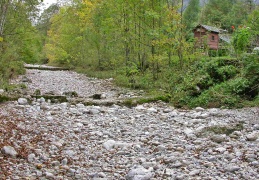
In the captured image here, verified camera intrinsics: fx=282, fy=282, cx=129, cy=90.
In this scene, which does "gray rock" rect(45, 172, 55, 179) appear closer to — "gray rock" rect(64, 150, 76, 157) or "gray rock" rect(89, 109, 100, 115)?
"gray rock" rect(64, 150, 76, 157)

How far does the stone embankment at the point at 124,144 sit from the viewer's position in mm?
3428

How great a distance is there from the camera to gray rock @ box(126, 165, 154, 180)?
3.27 metres

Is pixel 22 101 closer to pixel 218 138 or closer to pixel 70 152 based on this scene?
pixel 70 152

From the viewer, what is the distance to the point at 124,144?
14.7 feet

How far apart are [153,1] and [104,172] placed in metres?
8.57

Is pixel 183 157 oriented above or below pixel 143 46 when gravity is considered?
below

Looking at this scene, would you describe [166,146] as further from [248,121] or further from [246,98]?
[246,98]

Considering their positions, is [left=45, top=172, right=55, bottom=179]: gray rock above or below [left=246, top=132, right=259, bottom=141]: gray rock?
below

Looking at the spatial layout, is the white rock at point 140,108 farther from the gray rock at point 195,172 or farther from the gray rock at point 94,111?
the gray rock at point 195,172

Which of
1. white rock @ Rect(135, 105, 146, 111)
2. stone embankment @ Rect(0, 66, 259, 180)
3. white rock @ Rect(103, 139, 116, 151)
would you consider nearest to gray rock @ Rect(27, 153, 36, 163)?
stone embankment @ Rect(0, 66, 259, 180)

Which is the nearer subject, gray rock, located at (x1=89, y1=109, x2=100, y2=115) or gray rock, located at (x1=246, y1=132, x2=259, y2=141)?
gray rock, located at (x1=246, y1=132, x2=259, y2=141)

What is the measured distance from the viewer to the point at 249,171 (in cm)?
342

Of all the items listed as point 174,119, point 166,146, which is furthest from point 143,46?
point 166,146

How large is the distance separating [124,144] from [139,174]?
1166 millimetres
